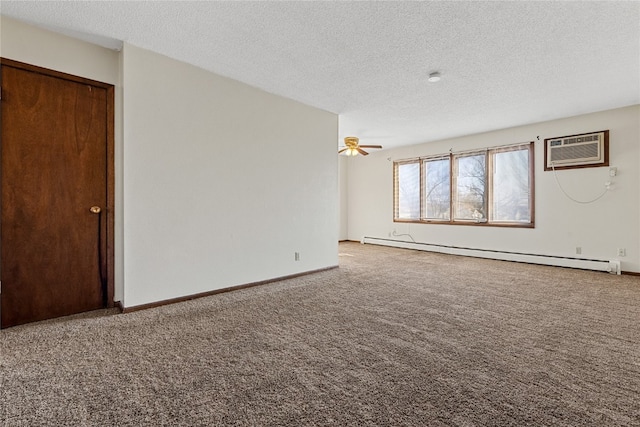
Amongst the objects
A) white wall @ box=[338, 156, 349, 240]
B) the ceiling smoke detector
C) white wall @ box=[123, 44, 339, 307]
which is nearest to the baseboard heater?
white wall @ box=[338, 156, 349, 240]

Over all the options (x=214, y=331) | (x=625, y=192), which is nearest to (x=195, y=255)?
(x=214, y=331)

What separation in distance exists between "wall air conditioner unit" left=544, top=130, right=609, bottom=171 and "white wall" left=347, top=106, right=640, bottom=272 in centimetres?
8

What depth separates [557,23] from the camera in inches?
97.1

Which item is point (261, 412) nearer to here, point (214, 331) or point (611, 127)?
point (214, 331)

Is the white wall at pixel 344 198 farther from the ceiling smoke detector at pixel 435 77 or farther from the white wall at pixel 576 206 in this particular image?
the ceiling smoke detector at pixel 435 77

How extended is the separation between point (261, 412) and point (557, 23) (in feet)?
11.3

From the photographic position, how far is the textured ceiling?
233cm

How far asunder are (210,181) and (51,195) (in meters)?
1.35

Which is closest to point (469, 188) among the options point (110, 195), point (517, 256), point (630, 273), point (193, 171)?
point (517, 256)

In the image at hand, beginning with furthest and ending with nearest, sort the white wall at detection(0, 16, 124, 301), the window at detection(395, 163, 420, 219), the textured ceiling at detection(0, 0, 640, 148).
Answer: the window at detection(395, 163, 420, 219)
the white wall at detection(0, 16, 124, 301)
the textured ceiling at detection(0, 0, 640, 148)

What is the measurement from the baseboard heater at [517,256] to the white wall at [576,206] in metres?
0.10

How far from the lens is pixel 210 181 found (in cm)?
341

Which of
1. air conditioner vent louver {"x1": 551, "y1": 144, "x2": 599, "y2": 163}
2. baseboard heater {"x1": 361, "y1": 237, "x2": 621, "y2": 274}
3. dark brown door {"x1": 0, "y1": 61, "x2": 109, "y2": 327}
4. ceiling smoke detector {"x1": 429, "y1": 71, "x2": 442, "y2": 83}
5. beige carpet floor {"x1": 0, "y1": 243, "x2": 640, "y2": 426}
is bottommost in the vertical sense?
beige carpet floor {"x1": 0, "y1": 243, "x2": 640, "y2": 426}

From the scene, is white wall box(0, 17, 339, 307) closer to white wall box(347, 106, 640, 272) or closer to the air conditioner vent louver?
white wall box(347, 106, 640, 272)
